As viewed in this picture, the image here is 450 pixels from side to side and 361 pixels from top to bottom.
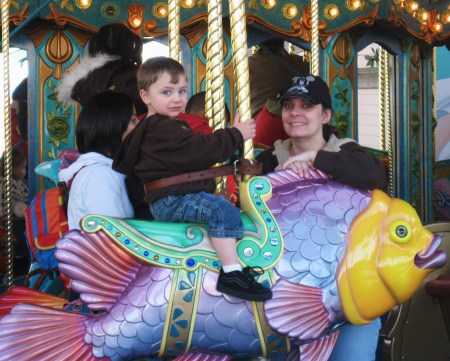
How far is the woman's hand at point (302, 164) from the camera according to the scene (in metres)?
2.47

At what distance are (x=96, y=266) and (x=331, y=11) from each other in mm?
3889

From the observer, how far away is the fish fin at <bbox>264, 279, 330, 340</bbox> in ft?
7.35

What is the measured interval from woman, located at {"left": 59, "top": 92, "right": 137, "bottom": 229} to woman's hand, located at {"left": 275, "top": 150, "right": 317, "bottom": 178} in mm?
653

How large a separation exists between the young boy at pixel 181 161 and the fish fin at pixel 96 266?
22cm

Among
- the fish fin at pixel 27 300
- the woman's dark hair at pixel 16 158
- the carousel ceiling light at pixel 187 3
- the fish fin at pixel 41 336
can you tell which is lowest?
the fish fin at pixel 41 336

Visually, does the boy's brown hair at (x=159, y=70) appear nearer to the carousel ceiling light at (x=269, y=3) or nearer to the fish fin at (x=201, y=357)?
the fish fin at (x=201, y=357)

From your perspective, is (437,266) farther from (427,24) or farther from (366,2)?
(427,24)

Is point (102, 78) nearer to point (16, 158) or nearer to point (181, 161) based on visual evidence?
point (181, 161)

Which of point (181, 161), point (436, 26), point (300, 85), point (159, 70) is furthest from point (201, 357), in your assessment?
point (436, 26)

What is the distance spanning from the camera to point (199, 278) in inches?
87.9

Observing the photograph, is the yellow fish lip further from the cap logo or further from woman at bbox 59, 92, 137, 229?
woman at bbox 59, 92, 137, 229

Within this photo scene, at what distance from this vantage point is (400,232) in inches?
93.8

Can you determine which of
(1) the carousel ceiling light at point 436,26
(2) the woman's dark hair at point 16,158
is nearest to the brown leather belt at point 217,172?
(2) the woman's dark hair at point 16,158

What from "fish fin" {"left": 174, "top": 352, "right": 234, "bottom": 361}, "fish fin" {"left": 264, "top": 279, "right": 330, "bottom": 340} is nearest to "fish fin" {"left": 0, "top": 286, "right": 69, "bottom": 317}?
"fish fin" {"left": 174, "top": 352, "right": 234, "bottom": 361}
